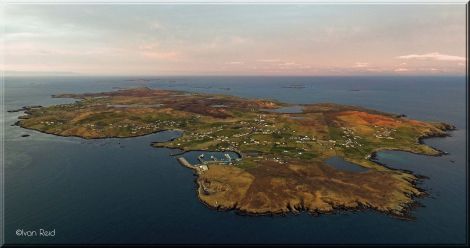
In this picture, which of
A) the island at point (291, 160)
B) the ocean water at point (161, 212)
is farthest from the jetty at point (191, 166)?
the ocean water at point (161, 212)

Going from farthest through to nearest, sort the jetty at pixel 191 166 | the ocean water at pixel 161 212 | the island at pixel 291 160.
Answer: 1. the jetty at pixel 191 166
2. the island at pixel 291 160
3. the ocean water at pixel 161 212

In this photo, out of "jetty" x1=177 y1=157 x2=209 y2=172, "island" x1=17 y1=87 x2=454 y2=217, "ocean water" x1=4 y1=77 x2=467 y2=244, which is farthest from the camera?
"jetty" x1=177 y1=157 x2=209 y2=172

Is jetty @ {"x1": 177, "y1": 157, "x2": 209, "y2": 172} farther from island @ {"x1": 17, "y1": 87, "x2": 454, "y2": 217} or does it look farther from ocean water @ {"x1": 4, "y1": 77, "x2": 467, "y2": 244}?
ocean water @ {"x1": 4, "y1": 77, "x2": 467, "y2": 244}

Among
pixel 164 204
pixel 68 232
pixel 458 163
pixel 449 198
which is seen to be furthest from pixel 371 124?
pixel 68 232

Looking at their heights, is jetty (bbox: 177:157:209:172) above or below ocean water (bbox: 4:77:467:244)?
above

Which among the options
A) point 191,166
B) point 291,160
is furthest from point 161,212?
point 291,160

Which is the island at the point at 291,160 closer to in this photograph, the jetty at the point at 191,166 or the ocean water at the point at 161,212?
the jetty at the point at 191,166

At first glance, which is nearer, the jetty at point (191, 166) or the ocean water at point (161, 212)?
the ocean water at point (161, 212)

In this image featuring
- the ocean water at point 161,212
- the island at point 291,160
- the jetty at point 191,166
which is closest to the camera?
the ocean water at point 161,212

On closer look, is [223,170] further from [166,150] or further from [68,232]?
[68,232]

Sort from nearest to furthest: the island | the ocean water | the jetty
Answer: the ocean water → the island → the jetty

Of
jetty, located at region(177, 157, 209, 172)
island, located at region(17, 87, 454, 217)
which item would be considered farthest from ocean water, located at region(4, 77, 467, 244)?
island, located at region(17, 87, 454, 217)
